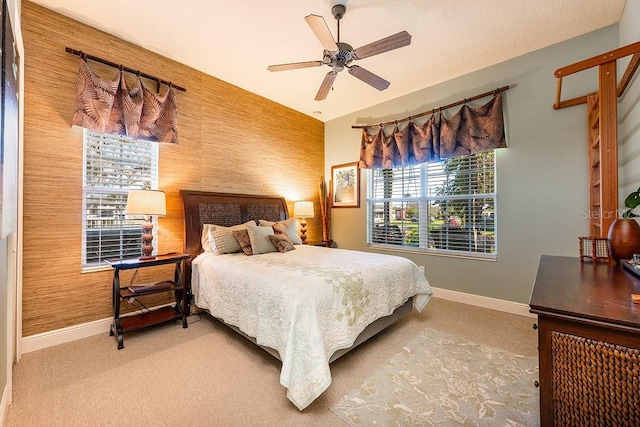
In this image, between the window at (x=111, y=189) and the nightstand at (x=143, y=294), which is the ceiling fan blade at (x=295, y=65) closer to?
the window at (x=111, y=189)

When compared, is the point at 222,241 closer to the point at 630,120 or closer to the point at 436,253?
the point at 436,253

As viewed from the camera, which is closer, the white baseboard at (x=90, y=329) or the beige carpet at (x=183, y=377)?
the beige carpet at (x=183, y=377)

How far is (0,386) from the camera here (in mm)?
1515

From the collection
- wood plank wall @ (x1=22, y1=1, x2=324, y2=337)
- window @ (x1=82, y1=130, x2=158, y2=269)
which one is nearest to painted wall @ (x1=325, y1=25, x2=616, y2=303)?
wood plank wall @ (x1=22, y1=1, x2=324, y2=337)

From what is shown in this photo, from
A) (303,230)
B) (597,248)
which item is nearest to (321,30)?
(597,248)

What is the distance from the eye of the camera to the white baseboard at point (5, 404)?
1.50m

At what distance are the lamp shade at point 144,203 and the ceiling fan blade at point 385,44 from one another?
239 centimetres

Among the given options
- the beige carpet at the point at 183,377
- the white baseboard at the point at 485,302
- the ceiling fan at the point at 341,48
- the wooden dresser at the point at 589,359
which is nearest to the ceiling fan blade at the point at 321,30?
the ceiling fan at the point at 341,48

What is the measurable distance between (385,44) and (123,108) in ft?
8.83

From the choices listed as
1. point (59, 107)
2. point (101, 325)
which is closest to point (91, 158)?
point (59, 107)

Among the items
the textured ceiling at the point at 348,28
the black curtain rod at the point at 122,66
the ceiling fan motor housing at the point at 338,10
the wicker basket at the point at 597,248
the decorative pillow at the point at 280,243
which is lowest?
the decorative pillow at the point at 280,243

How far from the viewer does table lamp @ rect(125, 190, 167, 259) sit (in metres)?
2.64

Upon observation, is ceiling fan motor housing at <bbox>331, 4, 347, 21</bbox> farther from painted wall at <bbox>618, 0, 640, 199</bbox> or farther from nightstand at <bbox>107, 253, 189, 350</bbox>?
nightstand at <bbox>107, 253, 189, 350</bbox>

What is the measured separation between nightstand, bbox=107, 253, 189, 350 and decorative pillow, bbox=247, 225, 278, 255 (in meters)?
0.74
